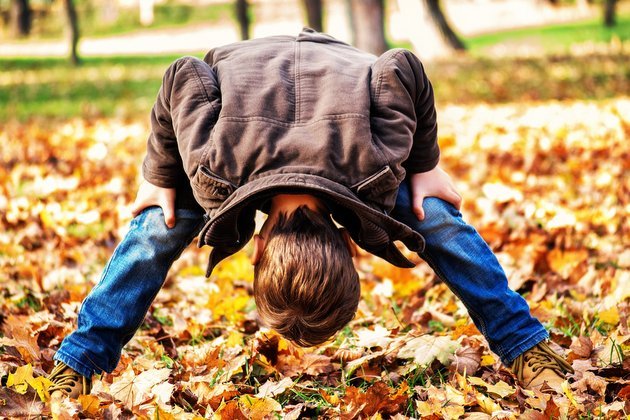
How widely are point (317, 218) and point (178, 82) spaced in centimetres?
59

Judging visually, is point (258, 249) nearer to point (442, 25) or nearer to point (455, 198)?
point (455, 198)

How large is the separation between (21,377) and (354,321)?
132cm

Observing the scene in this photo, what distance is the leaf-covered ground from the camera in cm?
237

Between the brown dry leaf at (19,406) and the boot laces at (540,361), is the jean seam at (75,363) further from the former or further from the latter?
the boot laces at (540,361)

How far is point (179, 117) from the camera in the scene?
7.50 feet

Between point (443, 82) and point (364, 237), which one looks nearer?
point (364, 237)

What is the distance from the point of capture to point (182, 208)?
2572mm

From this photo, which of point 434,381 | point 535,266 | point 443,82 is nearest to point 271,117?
point 434,381

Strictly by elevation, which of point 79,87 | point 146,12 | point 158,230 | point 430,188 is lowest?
point 146,12

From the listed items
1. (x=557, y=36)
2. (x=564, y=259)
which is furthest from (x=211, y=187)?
(x=557, y=36)

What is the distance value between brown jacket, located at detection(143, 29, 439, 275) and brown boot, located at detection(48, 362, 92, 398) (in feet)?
1.86

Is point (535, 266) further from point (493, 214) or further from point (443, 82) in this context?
point (443, 82)

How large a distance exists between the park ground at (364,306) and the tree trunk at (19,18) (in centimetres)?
2433

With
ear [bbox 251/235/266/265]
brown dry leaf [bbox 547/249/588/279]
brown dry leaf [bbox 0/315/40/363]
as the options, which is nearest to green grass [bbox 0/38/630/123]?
brown dry leaf [bbox 547/249/588/279]
